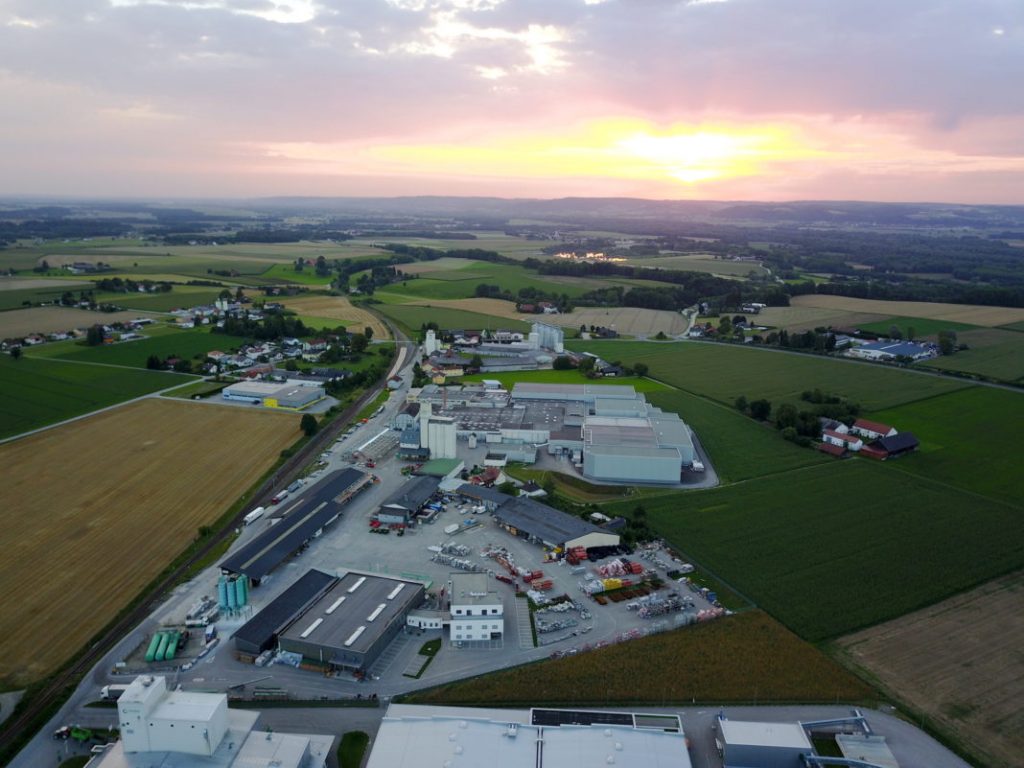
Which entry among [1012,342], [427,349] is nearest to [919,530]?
[427,349]

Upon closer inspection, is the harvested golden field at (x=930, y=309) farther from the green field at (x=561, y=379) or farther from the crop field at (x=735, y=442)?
the crop field at (x=735, y=442)

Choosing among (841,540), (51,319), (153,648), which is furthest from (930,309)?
(51,319)

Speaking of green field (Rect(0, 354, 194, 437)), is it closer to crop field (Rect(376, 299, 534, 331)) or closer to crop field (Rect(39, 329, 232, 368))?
crop field (Rect(39, 329, 232, 368))

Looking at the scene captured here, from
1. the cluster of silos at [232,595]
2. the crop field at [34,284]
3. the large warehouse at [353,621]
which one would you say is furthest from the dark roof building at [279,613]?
the crop field at [34,284]

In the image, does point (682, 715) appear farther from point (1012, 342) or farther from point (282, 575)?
point (1012, 342)

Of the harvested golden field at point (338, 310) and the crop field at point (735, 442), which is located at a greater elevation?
the harvested golden field at point (338, 310)


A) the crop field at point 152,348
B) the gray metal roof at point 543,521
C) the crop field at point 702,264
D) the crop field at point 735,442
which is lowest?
the gray metal roof at point 543,521

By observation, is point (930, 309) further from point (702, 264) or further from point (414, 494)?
point (414, 494)

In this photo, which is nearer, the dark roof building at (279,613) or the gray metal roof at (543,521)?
the dark roof building at (279,613)
